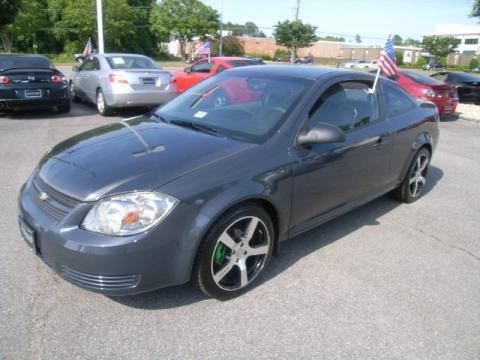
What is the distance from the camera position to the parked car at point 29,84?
29.5 ft

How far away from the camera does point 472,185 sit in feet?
20.2

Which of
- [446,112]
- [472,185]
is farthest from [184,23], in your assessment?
[472,185]

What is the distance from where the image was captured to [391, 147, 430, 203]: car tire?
499 centimetres

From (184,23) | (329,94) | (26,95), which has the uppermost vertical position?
(184,23)

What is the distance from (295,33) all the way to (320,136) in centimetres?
5972

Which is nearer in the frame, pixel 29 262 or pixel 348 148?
A: pixel 29 262

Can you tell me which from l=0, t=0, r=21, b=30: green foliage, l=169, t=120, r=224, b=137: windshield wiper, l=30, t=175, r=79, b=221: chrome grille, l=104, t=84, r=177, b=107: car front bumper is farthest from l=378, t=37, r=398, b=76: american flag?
l=0, t=0, r=21, b=30: green foliage

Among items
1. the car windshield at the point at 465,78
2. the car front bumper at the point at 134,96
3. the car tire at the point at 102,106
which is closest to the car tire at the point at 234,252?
the car front bumper at the point at 134,96

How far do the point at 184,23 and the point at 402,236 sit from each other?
6524 centimetres

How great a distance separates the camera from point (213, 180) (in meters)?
2.74

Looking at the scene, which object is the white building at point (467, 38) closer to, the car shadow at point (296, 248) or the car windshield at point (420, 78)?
the car windshield at point (420, 78)

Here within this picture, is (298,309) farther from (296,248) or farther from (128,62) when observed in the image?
(128,62)

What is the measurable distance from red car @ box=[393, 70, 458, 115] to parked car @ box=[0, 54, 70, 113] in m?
9.23

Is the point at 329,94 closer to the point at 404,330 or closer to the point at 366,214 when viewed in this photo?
the point at 366,214
